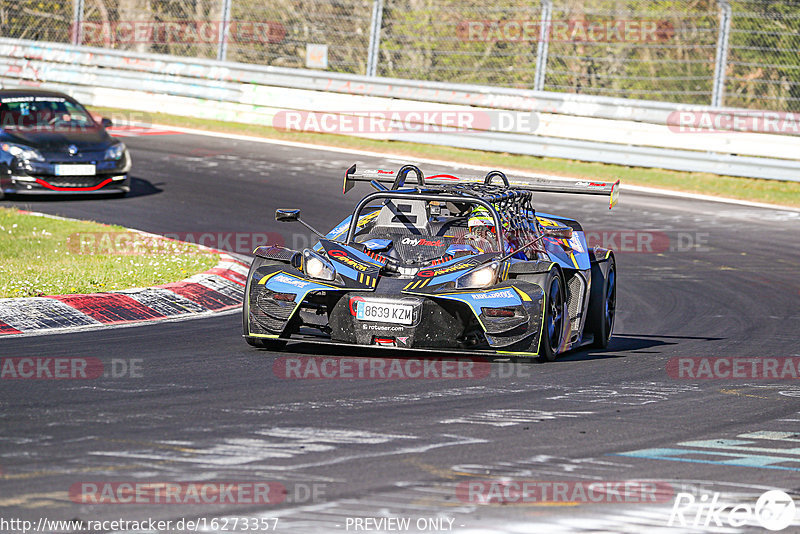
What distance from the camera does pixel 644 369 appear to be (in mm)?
9141

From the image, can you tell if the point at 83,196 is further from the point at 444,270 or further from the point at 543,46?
the point at 444,270

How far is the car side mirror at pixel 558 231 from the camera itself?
34.6ft

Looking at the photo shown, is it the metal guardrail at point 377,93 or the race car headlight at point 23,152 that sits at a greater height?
the metal guardrail at point 377,93

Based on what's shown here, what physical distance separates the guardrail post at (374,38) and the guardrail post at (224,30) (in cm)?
324

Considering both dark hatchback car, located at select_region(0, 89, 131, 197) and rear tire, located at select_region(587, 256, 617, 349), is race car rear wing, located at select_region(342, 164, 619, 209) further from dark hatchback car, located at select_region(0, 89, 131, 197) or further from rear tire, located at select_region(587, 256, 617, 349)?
dark hatchback car, located at select_region(0, 89, 131, 197)

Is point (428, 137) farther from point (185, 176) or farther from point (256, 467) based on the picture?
point (256, 467)

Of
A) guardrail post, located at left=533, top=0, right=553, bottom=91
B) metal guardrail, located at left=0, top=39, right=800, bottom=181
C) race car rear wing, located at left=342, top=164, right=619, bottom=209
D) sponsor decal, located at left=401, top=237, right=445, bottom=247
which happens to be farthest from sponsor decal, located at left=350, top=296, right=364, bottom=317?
guardrail post, located at left=533, top=0, right=553, bottom=91

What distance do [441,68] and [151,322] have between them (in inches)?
564

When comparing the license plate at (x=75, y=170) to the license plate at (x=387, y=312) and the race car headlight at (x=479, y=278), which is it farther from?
the race car headlight at (x=479, y=278)

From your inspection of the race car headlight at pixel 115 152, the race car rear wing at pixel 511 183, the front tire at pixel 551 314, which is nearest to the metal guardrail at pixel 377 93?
the race car headlight at pixel 115 152

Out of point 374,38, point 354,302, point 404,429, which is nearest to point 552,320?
point 354,302

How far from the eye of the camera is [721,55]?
2092 cm

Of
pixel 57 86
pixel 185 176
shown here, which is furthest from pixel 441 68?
pixel 57 86

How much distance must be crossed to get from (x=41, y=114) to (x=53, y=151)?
53.8 inches
